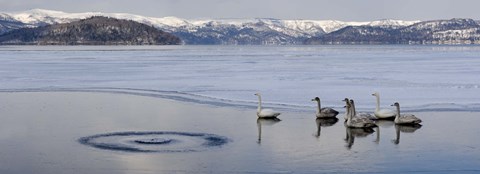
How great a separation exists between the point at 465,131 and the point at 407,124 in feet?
5.81

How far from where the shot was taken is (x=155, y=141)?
14.9m

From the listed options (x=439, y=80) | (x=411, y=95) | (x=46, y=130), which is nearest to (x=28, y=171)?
(x=46, y=130)

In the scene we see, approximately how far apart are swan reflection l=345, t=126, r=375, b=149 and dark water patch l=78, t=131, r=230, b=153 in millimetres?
2842

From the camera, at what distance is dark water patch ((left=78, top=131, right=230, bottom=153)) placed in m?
14.0

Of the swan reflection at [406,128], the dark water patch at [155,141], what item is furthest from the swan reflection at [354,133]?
the dark water patch at [155,141]

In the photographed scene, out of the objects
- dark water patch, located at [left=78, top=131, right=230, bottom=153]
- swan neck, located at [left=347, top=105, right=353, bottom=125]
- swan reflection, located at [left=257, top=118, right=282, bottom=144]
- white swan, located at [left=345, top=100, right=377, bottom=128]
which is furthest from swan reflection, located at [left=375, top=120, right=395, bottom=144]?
dark water patch, located at [left=78, top=131, right=230, bottom=153]

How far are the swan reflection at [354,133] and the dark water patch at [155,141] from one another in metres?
2.84

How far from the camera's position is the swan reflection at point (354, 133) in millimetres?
15222

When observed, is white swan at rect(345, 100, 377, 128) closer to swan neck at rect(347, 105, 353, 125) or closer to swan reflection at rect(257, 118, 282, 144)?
swan neck at rect(347, 105, 353, 125)

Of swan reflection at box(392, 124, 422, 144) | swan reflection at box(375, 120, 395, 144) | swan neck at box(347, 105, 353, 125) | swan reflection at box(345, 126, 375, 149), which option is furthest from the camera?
swan neck at box(347, 105, 353, 125)

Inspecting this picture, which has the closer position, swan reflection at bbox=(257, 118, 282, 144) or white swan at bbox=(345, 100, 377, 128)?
white swan at bbox=(345, 100, 377, 128)

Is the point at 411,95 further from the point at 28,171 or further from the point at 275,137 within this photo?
the point at 28,171

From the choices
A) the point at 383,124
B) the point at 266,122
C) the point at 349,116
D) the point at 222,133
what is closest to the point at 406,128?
the point at 383,124

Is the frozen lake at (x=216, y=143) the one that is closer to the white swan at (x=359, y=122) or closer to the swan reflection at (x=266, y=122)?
the swan reflection at (x=266, y=122)
